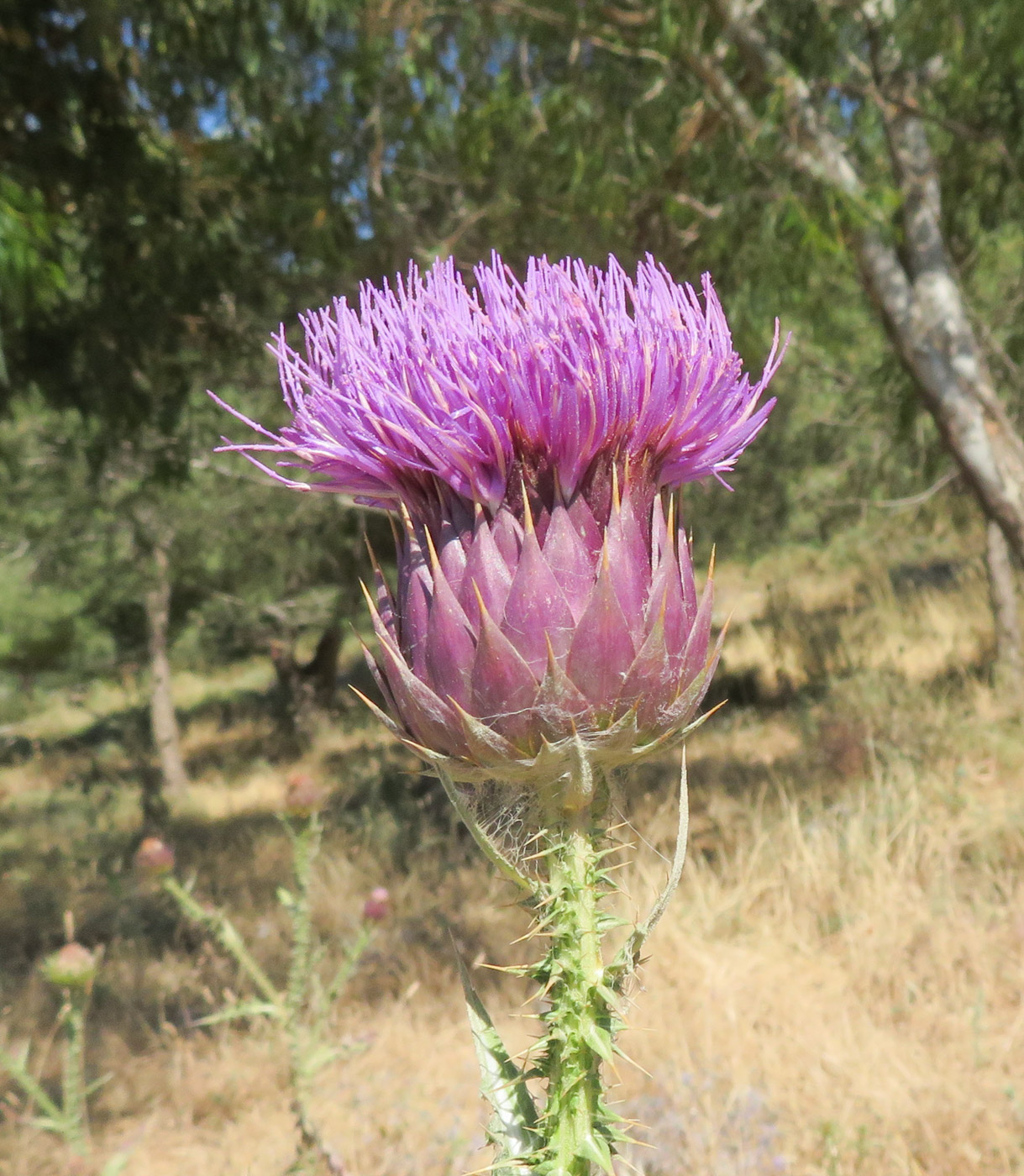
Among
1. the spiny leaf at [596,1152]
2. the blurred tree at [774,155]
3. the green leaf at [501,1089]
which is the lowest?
the spiny leaf at [596,1152]

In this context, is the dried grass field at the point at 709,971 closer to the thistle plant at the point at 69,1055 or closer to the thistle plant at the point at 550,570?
the thistle plant at the point at 550,570

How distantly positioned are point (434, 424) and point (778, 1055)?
348cm

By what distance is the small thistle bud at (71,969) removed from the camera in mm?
2859

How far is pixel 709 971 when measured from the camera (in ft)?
14.7

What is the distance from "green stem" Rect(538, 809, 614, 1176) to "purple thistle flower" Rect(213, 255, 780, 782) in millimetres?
147

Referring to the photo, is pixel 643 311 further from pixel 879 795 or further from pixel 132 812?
pixel 132 812

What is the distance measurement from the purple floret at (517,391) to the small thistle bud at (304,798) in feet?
5.66

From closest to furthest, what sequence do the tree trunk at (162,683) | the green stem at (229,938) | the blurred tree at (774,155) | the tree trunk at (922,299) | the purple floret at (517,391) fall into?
1. the purple floret at (517,391)
2. the green stem at (229,938)
3. the blurred tree at (774,155)
4. the tree trunk at (922,299)
5. the tree trunk at (162,683)

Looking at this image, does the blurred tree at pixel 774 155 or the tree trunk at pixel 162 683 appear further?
the tree trunk at pixel 162 683

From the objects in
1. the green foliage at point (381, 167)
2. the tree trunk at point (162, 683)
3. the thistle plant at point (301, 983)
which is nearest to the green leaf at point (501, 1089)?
the thistle plant at point (301, 983)

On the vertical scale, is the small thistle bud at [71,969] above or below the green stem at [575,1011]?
above

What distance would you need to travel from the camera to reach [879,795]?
5926 mm

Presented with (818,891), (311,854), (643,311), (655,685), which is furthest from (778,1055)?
(643,311)

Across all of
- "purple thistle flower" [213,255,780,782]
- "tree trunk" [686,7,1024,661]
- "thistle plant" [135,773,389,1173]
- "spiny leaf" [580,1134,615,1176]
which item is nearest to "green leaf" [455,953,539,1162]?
"spiny leaf" [580,1134,615,1176]
